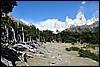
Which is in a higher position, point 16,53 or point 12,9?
point 12,9

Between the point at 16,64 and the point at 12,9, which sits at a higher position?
the point at 12,9

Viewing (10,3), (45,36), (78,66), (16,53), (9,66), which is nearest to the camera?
(9,66)

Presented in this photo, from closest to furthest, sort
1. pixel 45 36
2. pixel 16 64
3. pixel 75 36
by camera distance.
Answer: pixel 16 64, pixel 45 36, pixel 75 36

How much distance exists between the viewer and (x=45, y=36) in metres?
120

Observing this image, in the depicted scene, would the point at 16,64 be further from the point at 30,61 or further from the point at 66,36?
the point at 66,36

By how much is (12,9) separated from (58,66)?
31.3 feet

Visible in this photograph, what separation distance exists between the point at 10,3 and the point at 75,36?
110803 mm

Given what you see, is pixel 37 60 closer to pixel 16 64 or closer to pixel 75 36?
pixel 16 64

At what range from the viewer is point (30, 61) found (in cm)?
3138

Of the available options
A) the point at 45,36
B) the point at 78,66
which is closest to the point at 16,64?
the point at 78,66

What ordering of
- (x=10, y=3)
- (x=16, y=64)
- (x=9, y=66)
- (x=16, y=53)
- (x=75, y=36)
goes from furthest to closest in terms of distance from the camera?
(x=75, y=36) → (x=16, y=53) → (x=16, y=64) → (x=10, y=3) → (x=9, y=66)

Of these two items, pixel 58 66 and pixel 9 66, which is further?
pixel 58 66

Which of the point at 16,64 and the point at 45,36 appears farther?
the point at 45,36

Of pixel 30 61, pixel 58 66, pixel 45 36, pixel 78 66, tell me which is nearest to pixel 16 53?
pixel 30 61
